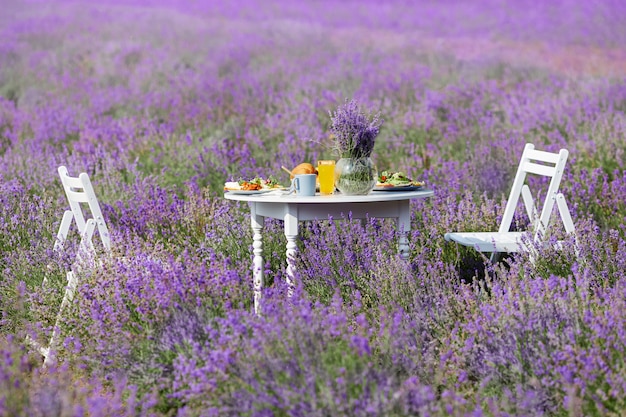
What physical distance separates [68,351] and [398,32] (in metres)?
10.4

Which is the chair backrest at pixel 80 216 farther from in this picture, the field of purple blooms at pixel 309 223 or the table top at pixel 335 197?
the table top at pixel 335 197

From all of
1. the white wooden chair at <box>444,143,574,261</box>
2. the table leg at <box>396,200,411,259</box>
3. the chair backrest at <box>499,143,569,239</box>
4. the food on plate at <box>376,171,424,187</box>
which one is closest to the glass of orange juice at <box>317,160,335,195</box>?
the food on plate at <box>376,171,424,187</box>

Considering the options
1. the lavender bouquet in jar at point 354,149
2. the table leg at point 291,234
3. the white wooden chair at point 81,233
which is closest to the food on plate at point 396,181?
the lavender bouquet in jar at point 354,149

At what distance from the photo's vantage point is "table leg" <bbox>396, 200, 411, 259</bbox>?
3.69m

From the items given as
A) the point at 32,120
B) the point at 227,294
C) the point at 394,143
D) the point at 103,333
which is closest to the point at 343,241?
the point at 227,294

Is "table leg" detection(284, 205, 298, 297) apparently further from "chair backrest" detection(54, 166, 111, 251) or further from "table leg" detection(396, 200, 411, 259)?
"chair backrest" detection(54, 166, 111, 251)

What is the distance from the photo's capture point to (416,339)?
10.1ft

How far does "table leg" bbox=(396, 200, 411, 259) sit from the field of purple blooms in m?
0.07

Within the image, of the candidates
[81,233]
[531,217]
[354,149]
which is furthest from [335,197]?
[531,217]

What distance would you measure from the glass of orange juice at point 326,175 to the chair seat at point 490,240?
762 mm

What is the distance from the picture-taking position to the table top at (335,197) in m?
3.47

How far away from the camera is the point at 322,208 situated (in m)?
3.60

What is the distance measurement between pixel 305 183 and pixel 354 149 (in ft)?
0.85

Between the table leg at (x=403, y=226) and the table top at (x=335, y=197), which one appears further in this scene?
the table leg at (x=403, y=226)
